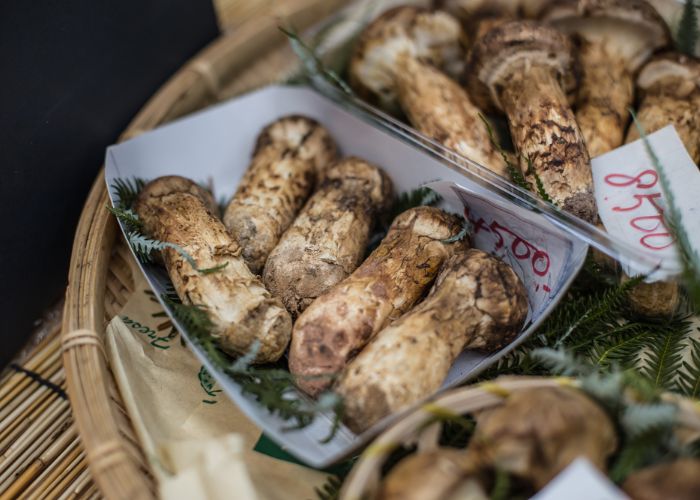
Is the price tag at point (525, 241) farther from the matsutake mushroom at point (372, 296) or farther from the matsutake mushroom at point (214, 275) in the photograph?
the matsutake mushroom at point (214, 275)

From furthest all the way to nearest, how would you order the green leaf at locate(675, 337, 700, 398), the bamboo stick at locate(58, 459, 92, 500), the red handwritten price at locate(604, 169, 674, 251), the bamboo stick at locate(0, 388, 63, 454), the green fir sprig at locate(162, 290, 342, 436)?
the bamboo stick at locate(0, 388, 63, 454) → the bamboo stick at locate(58, 459, 92, 500) → the red handwritten price at locate(604, 169, 674, 251) → the green leaf at locate(675, 337, 700, 398) → the green fir sprig at locate(162, 290, 342, 436)

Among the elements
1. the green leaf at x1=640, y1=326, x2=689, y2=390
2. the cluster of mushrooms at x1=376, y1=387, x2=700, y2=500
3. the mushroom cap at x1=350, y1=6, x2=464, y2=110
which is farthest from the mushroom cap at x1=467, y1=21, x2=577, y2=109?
the cluster of mushrooms at x1=376, y1=387, x2=700, y2=500

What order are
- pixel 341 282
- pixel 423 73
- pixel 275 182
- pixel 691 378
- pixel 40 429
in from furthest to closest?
pixel 423 73 → pixel 275 182 → pixel 40 429 → pixel 341 282 → pixel 691 378

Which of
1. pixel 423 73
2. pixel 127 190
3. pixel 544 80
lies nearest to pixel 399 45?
pixel 423 73

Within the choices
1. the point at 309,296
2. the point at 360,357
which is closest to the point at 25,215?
the point at 309,296

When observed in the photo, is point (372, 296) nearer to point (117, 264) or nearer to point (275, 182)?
point (275, 182)

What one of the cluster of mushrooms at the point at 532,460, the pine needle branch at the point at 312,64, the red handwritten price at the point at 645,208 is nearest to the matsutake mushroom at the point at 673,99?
the red handwritten price at the point at 645,208

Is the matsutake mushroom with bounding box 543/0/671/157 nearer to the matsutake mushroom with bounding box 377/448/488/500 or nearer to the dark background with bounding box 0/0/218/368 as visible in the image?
the matsutake mushroom with bounding box 377/448/488/500

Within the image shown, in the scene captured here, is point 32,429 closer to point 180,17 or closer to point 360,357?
point 360,357
